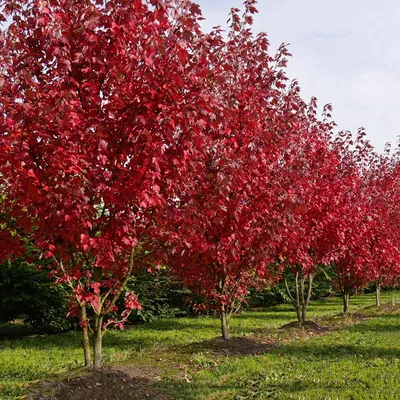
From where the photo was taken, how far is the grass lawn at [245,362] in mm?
6098

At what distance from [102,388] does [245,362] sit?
3.03 metres

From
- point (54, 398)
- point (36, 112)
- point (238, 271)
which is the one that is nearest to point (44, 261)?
point (238, 271)

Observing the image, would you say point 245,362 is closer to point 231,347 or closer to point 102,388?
point 231,347

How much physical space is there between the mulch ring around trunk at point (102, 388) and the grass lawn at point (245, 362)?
0.22 meters

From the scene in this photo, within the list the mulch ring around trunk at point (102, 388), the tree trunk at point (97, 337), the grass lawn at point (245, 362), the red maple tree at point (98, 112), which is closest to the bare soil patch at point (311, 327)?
the grass lawn at point (245, 362)

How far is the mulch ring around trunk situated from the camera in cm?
542

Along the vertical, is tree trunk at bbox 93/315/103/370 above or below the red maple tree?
below

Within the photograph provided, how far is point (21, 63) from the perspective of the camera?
199 inches

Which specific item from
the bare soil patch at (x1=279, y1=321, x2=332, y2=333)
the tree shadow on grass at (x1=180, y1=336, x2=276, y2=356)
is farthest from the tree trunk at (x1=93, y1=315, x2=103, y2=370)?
the bare soil patch at (x1=279, y1=321, x2=332, y2=333)

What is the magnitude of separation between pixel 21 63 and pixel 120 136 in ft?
4.34

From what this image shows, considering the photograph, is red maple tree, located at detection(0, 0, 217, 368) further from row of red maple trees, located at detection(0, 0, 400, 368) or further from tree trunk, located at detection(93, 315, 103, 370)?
tree trunk, located at detection(93, 315, 103, 370)

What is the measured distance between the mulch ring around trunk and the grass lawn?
0.73ft

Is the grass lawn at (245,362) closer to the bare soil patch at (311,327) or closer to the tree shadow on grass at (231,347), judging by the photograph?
the tree shadow on grass at (231,347)

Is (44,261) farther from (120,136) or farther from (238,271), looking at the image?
(120,136)
